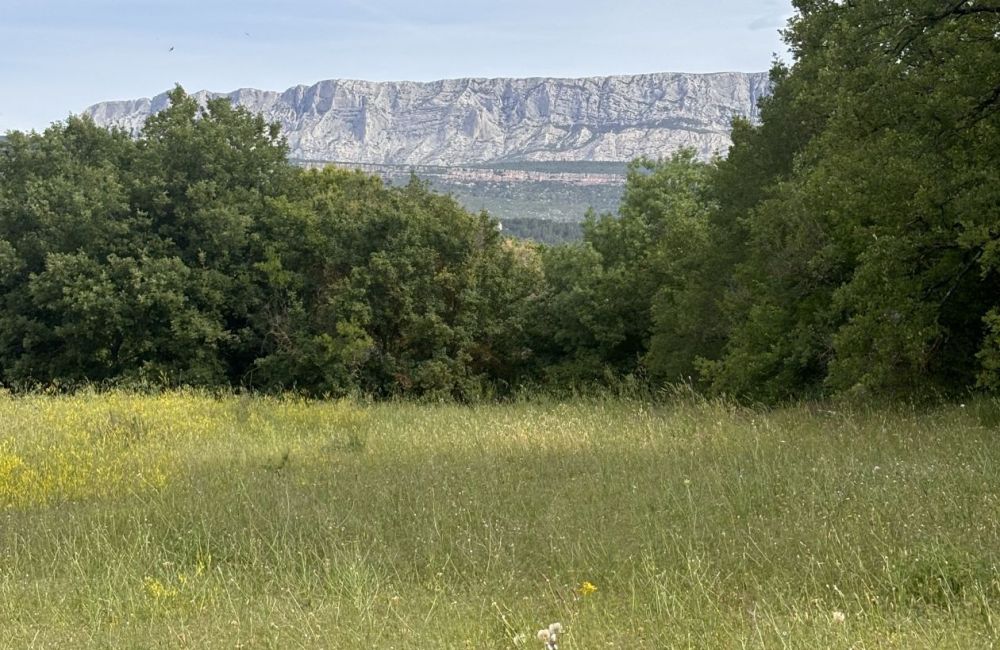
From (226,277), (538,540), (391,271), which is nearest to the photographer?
(538,540)

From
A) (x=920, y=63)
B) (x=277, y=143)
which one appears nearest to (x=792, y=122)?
(x=920, y=63)

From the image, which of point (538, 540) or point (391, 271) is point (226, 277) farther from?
point (538, 540)

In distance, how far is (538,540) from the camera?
544 cm

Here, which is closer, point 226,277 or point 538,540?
point 538,540

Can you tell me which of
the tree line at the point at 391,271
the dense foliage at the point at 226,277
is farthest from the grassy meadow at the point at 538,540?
the dense foliage at the point at 226,277

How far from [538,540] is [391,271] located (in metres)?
24.0

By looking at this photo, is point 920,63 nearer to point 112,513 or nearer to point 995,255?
point 995,255

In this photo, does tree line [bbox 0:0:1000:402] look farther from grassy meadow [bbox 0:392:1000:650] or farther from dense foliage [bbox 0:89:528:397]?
grassy meadow [bbox 0:392:1000:650]

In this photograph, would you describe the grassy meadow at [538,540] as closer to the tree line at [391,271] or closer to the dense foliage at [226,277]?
the tree line at [391,271]

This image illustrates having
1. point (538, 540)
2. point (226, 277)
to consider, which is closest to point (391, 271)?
point (226, 277)

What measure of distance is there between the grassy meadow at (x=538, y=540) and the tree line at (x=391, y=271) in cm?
691

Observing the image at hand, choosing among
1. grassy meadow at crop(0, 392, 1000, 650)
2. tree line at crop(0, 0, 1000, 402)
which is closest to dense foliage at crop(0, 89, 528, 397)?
tree line at crop(0, 0, 1000, 402)

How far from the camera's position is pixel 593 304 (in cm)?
3073

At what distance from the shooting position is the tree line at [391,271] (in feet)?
58.7
